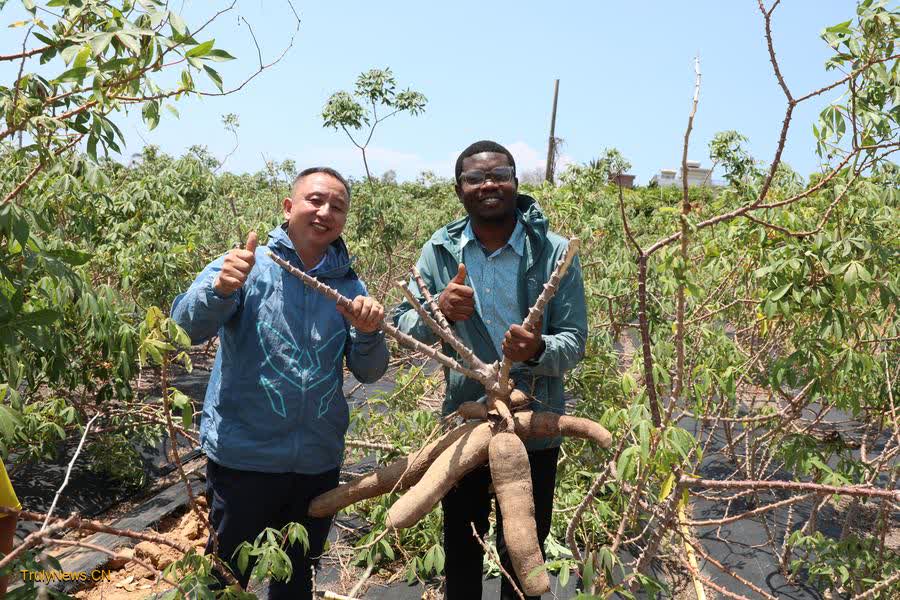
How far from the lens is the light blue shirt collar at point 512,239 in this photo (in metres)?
2.02

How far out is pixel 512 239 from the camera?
2020 millimetres

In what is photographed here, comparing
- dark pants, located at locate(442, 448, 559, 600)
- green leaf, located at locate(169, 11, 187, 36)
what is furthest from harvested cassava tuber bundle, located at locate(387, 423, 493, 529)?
green leaf, located at locate(169, 11, 187, 36)

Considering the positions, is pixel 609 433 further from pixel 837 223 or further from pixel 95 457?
pixel 95 457

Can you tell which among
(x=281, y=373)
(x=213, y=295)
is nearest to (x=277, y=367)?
(x=281, y=373)

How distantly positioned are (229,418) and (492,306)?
774 mm

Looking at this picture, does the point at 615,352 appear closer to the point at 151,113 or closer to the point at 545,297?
the point at 545,297

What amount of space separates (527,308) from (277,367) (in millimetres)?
712

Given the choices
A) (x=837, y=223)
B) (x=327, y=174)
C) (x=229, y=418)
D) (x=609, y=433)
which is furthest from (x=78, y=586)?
(x=837, y=223)

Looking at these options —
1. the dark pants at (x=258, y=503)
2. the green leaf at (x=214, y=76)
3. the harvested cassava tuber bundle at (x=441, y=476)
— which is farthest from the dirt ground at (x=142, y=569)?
the green leaf at (x=214, y=76)

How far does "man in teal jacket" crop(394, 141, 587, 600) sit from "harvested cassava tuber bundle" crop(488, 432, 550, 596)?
0.22m

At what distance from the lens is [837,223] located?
2221 mm

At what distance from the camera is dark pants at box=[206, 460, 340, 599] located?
188 centimetres

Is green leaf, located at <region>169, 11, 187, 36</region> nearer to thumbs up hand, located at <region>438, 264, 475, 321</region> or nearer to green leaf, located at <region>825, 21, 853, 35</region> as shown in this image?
thumbs up hand, located at <region>438, 264, 475, 321</region>

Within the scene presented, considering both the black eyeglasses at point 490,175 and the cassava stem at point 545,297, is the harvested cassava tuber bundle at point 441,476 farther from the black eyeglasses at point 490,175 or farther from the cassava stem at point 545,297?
the black eyeglasses at point 490,175
